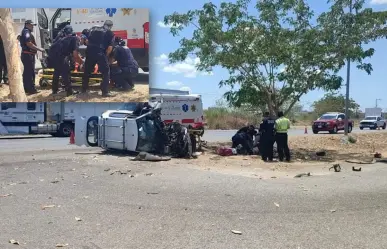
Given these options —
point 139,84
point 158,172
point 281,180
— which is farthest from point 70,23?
point 281,180

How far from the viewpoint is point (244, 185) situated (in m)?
10.7

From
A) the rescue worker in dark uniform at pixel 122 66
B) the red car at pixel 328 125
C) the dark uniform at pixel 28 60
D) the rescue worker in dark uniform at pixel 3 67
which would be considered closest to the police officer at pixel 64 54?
the dark uniform at pixel 28 60

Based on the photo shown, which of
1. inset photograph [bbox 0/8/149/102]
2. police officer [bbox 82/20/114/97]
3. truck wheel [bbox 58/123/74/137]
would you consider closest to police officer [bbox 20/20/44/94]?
inset photograph [bbox 0/8/149/102]

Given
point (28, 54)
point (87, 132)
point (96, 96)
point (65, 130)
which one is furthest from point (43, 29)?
point (87, 132)

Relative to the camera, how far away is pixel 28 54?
2955 cm

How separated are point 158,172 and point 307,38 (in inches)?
367

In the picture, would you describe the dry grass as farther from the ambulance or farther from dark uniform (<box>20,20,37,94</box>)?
dark uniform (<box>20,20,37,94</box>)

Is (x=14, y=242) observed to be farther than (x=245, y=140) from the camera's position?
No

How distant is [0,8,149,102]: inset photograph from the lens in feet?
96.4

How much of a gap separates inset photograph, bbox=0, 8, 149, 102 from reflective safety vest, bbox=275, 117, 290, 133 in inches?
590

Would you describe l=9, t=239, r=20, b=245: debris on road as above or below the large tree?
below

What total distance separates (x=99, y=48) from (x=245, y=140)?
14635 mm

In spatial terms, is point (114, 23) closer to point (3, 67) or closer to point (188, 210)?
point (3, 67)

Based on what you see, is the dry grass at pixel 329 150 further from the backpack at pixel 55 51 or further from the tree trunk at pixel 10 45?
the tree trunk at pixel 10 45
